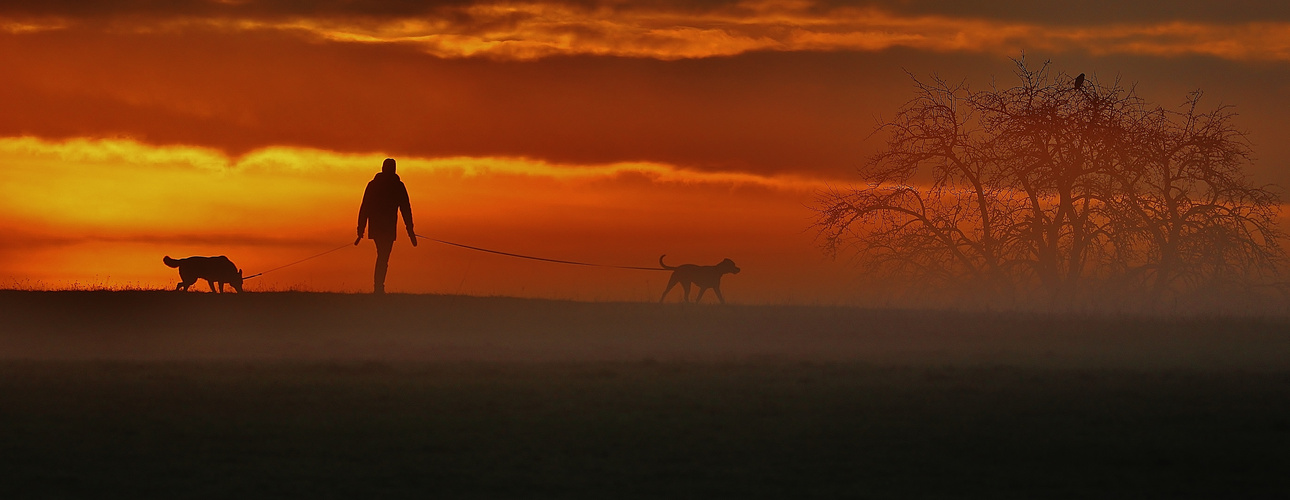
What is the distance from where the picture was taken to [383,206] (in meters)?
24.0

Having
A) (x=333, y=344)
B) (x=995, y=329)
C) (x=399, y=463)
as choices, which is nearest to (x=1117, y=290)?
(x=995, y=329)

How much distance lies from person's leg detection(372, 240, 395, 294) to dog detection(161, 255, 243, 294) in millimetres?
3205

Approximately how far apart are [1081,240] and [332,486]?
97.5 feet

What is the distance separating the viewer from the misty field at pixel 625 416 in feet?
26.9

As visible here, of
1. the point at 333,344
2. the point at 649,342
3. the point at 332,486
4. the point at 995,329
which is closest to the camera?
the point at 332,486

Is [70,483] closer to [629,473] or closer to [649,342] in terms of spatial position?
[629,473]

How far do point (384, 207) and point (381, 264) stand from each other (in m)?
1.45

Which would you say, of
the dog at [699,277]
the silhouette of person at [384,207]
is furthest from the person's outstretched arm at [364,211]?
the dog at [699,277]

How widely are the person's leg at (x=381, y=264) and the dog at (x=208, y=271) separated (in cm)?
320

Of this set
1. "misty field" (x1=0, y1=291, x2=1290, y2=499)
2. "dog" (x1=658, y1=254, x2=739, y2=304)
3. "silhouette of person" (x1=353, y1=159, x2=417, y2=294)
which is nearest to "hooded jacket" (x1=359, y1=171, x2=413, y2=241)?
"silhouette of person" (x1=353, y1=159, x2=417, y2=294)

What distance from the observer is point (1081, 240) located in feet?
112

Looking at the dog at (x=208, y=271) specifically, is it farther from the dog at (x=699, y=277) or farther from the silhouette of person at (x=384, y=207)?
the dog at (x=699, y=277)

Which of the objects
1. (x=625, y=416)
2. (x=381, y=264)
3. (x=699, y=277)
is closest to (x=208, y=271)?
(x=381, y=264)

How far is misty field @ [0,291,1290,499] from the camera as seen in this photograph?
8.20 m
